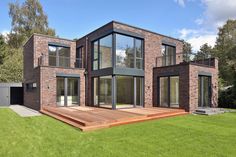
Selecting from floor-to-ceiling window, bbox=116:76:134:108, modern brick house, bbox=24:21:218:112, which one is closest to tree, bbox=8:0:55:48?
modern brick house, bbox=24:21:218:112

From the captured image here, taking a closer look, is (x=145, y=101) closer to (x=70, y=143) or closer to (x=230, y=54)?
(x=70, y=143)

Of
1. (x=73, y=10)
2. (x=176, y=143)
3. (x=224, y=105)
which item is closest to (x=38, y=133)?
(x=176, y=143)

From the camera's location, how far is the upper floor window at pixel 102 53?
12.6 meters

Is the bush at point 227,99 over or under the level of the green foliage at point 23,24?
under

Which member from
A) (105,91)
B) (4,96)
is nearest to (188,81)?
(105,91)

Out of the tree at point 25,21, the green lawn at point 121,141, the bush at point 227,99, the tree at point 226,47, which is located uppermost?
the tree at point 25,21

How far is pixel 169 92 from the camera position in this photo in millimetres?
13117

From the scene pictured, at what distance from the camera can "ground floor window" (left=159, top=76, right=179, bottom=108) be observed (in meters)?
13.0

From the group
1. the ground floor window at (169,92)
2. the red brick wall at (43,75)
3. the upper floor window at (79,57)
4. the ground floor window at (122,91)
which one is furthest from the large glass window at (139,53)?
the upper floor window at (79,57)

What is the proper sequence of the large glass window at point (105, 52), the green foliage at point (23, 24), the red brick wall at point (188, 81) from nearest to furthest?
the red brick wall at point (188, 81) → the large glass window at point (105, 52) → the green foliage at point (23, 24)

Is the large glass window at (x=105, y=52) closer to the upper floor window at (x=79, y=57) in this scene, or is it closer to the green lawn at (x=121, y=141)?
the upper floor window at (x=79, y=57)

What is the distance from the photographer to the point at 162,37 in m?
15.4

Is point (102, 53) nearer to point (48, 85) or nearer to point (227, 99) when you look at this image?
point (48, 85)

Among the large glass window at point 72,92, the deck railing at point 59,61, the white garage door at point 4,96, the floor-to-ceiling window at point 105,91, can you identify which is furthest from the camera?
the white garage door at point 4,96
